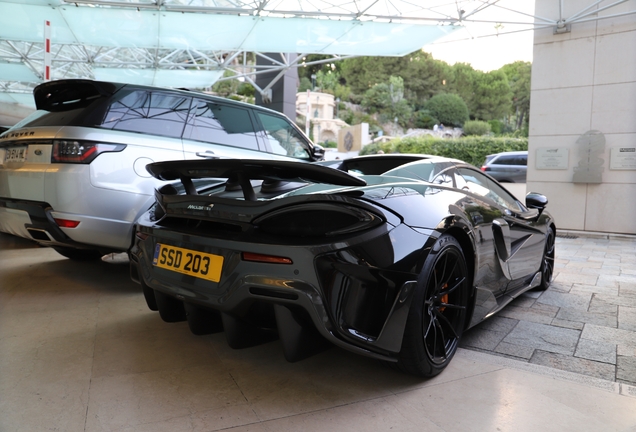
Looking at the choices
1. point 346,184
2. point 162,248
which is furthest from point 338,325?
point 162,248

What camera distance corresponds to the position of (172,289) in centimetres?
215

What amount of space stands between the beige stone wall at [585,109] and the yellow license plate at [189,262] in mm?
9155

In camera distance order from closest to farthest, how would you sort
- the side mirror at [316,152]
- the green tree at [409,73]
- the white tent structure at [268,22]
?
the side mirror at [316,152] < the white tent structure at [268,22] < the green tree at [409,73]

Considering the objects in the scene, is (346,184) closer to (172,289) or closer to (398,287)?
(398,287)

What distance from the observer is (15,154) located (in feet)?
11.7

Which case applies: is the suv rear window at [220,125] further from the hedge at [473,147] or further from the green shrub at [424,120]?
the green shrub at [424,120]

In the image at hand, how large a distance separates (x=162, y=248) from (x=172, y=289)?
0.22m

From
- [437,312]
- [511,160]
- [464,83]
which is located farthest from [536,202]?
[464,83]

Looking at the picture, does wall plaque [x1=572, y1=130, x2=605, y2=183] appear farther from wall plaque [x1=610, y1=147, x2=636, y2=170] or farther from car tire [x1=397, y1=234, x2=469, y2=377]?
car tire [x1=397, y1=234, x2=469, y2=377]

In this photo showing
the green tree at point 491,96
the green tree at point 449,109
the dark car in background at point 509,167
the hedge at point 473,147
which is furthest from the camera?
the green tree at point 491,96

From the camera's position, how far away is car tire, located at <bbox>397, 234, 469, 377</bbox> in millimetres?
2070

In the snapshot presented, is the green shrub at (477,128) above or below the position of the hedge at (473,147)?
above

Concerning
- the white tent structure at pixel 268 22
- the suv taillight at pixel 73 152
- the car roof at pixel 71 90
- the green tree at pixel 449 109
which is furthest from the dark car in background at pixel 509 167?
the green tree at pixel 449 109

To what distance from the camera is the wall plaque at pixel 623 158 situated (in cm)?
874
